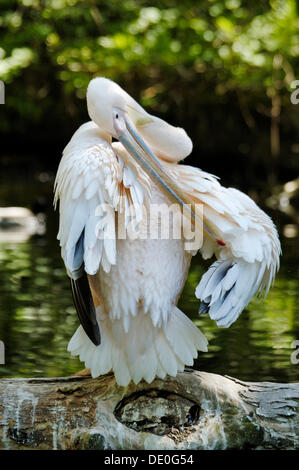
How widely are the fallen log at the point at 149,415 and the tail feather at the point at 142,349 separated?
9 centimetres

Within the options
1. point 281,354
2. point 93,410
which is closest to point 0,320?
point 281,354

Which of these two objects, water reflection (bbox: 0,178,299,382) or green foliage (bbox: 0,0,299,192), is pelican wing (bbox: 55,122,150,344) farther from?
green foliage (bbox: 0,0,299,192)

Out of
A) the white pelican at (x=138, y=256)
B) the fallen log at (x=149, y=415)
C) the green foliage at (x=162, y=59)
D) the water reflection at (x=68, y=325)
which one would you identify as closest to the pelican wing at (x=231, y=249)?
the white pelican at (x=138, y=256)

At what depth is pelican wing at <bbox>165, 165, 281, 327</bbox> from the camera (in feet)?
8.54

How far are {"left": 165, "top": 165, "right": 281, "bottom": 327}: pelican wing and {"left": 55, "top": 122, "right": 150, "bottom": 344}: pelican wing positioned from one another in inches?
10.3

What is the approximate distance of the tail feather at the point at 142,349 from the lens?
105 inches

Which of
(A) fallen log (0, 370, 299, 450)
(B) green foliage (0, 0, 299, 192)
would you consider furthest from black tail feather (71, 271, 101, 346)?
(B) green foliage (0, 0, 299, 192)

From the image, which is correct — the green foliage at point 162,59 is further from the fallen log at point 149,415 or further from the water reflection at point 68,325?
the fallen log at point 149,415

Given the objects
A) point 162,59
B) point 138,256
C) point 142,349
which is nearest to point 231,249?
point 138,256

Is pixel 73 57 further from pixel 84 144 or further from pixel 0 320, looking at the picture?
pixel 84 144

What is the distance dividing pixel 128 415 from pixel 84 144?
919mm

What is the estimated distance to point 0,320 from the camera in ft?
15.2

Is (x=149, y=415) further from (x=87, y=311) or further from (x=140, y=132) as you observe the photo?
(x=140, y=132)

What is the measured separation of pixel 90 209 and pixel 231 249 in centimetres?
50
